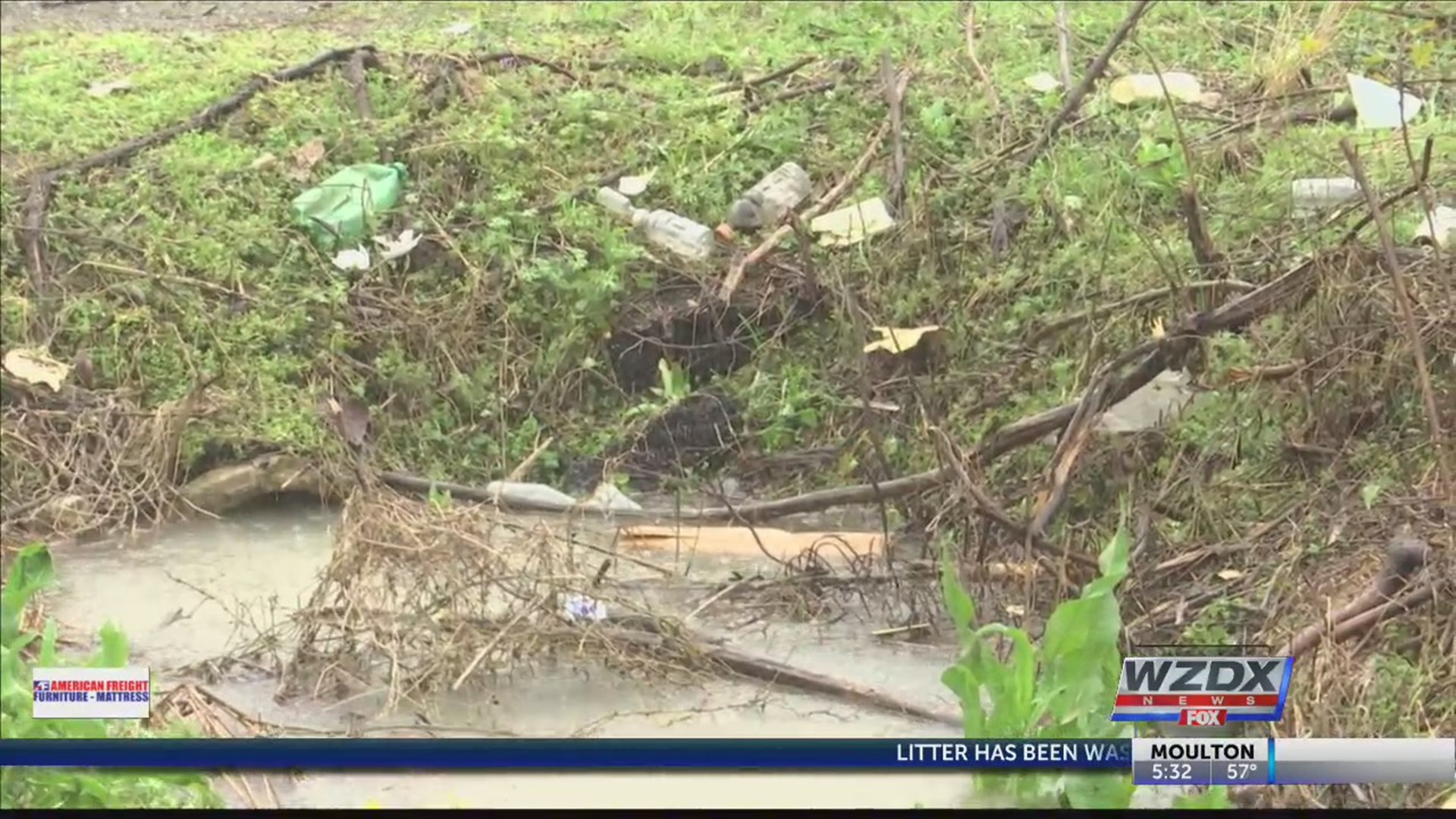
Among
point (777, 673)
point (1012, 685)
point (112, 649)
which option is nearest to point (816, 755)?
point (777, 673)

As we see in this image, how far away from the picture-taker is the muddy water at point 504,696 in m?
1.54

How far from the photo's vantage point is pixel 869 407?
1.62 metres

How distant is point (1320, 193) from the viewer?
1.61 metres

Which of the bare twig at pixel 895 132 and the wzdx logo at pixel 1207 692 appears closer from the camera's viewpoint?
the wzdx logo at pixel 1207 692

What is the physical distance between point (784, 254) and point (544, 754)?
0.63 m

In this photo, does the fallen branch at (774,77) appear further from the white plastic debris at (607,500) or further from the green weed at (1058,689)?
the green weed at (1058,689)

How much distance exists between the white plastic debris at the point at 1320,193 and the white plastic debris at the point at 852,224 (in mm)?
455

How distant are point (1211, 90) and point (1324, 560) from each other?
0.57 m

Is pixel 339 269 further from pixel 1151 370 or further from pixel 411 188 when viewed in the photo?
pixel 1151 370

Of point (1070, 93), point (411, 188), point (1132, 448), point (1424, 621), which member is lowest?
point (1424, 621)

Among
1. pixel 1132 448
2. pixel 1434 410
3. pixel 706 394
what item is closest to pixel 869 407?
pixel 706 394

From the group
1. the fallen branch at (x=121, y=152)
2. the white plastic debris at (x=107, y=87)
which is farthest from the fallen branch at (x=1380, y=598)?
the white plastic debris at (x=107, y=87)

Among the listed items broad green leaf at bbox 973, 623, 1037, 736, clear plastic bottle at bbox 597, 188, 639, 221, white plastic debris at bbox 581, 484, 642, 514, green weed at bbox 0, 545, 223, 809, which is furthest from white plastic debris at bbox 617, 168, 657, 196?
green weed at bbox 0, 545, 223, 809

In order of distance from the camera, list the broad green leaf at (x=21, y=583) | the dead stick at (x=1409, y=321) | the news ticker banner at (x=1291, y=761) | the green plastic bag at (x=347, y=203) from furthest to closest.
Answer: the green plastic bag at (x=347, y=203)
the broad green leaf at (x=21, y=583)
the dead stick at (x=1409, y=321)
the news ticker banner at (x=1291, y=761)
